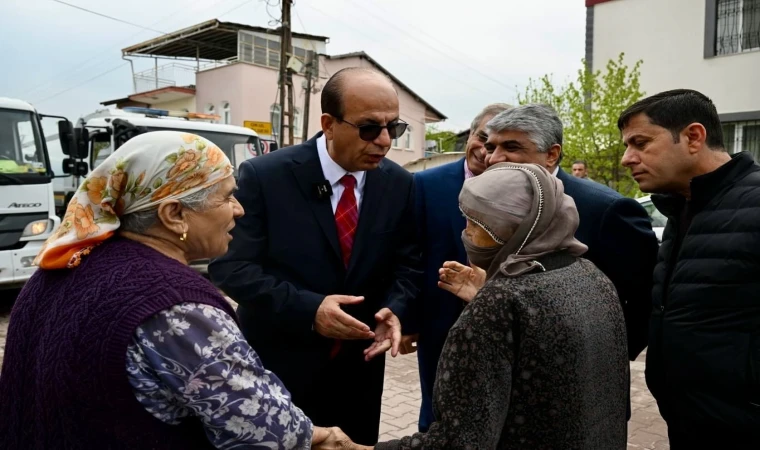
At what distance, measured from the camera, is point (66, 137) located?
878 cm

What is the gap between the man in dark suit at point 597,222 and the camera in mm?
2451

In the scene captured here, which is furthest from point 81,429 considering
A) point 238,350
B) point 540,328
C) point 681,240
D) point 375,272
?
point 681,240

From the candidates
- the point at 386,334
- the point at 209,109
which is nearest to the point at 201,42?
the point at 209,109

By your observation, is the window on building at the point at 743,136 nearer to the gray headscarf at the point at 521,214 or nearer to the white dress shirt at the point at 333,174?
the white dress shirt at the point at 333,174

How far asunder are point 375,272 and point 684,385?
4.17ft

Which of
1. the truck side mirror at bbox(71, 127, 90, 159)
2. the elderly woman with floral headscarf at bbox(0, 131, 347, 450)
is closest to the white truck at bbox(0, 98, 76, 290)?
the truck side mirror at bbox(71, 127, 90, 159)

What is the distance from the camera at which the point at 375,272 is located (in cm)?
267

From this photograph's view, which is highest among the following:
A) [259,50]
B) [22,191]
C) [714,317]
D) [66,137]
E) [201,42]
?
[201,42]

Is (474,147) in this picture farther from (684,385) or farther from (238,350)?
(238,350)

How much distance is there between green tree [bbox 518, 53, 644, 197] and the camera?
14039 mm

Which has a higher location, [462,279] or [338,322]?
[462,279]

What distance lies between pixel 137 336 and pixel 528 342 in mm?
968

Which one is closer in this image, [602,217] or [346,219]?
[602,217]

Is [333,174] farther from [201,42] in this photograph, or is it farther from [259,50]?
[201,42]
